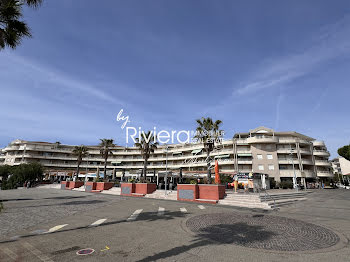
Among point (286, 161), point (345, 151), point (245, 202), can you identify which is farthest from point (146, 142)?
point (345, 151)

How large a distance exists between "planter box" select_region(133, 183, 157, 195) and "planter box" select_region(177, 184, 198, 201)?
605cm

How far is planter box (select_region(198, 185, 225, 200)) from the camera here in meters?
17.6

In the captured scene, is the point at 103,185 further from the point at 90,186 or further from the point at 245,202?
the point at 245,202

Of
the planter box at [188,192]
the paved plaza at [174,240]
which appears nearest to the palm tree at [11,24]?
the paved plaza at [174,240]

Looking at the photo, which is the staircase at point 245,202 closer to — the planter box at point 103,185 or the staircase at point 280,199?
the staircase at point 280,199

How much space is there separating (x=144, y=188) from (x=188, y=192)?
7.56 metres

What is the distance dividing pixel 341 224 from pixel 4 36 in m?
16.8

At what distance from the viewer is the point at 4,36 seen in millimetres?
8031

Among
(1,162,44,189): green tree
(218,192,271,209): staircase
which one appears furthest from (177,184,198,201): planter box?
(1,162,44,189): green tree

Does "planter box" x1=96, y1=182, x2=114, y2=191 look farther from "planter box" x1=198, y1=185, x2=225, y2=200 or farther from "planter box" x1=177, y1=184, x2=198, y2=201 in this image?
"planter box" x1=198, y1=185, x2=225, y2=200

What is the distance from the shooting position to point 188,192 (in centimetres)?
1934

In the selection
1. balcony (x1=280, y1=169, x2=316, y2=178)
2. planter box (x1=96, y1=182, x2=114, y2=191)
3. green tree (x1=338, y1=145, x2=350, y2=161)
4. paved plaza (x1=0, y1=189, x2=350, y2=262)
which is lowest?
paved plaza (x1=0, y1=189, x2=350, y2=262)

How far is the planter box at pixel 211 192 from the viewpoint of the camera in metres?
17.6

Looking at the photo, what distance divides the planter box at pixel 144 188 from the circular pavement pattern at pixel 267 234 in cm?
1594
